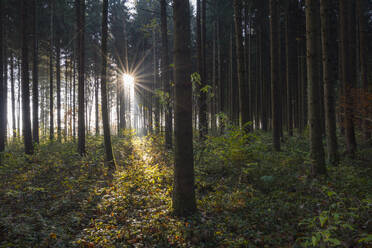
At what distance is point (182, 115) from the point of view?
453cm

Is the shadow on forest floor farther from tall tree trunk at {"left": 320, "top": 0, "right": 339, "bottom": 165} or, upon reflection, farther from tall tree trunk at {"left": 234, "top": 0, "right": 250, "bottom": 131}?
tall tree trunk at {"left": 320, "top": 0, "right": 339, "bottom": 165}

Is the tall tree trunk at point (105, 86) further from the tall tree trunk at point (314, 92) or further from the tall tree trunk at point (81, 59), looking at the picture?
the tall tree trunk at point (314, 92)

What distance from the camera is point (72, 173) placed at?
8758 mm

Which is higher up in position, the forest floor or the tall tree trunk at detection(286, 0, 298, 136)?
the tall tree trunk at detection(286, 0, 298, 136)

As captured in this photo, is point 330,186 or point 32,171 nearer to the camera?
point 330,186

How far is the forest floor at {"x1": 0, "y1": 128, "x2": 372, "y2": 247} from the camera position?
3832 millimetres

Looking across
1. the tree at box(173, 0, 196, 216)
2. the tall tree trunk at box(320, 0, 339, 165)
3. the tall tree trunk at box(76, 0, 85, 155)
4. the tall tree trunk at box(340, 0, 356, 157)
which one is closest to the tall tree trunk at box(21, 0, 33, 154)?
the tall tree trunk at box(76, 0, 85, 155)

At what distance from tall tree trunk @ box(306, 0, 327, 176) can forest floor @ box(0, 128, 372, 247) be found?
62 cm

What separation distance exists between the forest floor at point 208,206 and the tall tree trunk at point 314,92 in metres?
0.62

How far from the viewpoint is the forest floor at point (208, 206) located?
383cm

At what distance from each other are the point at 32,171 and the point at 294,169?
1075 cm

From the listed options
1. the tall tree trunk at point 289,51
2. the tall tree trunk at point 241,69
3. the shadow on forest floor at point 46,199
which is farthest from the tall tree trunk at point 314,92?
the tall tree trunk at point 289,51

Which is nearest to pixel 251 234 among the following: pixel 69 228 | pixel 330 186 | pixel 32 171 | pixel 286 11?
pixel 330 186

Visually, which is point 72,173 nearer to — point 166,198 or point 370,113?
point 166,198
